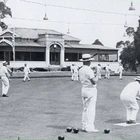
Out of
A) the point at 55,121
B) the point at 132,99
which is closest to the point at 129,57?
the point at 55,121

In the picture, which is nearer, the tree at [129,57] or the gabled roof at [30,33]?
the gabled roof at [30,33]

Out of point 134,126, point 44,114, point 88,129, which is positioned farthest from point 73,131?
point 44,114

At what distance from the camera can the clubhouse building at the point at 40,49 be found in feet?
202

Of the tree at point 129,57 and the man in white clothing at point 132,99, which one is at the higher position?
the tree at point 129,57

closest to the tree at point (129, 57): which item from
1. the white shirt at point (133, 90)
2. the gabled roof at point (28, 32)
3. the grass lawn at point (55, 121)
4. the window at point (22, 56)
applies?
the gabled roof at point (28, 32)

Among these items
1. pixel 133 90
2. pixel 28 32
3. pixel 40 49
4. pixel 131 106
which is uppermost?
pixel 28 32

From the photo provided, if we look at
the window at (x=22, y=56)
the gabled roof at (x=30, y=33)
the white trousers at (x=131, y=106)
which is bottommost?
the white trousers at (x=131, y=106)

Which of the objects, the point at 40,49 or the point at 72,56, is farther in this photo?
the point at 72,56

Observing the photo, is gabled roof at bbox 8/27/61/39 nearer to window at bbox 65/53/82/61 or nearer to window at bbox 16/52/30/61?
window at bbox 16/52/30/61

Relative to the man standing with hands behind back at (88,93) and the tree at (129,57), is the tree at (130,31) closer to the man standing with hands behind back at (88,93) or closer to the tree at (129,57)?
the tree at (129,57)

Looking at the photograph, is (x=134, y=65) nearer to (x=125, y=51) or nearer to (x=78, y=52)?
(x=125, y=51)

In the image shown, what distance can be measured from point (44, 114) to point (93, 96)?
13.2 ft

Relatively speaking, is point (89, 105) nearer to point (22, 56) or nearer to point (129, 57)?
point (22, 56)

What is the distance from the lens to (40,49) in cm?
6456
